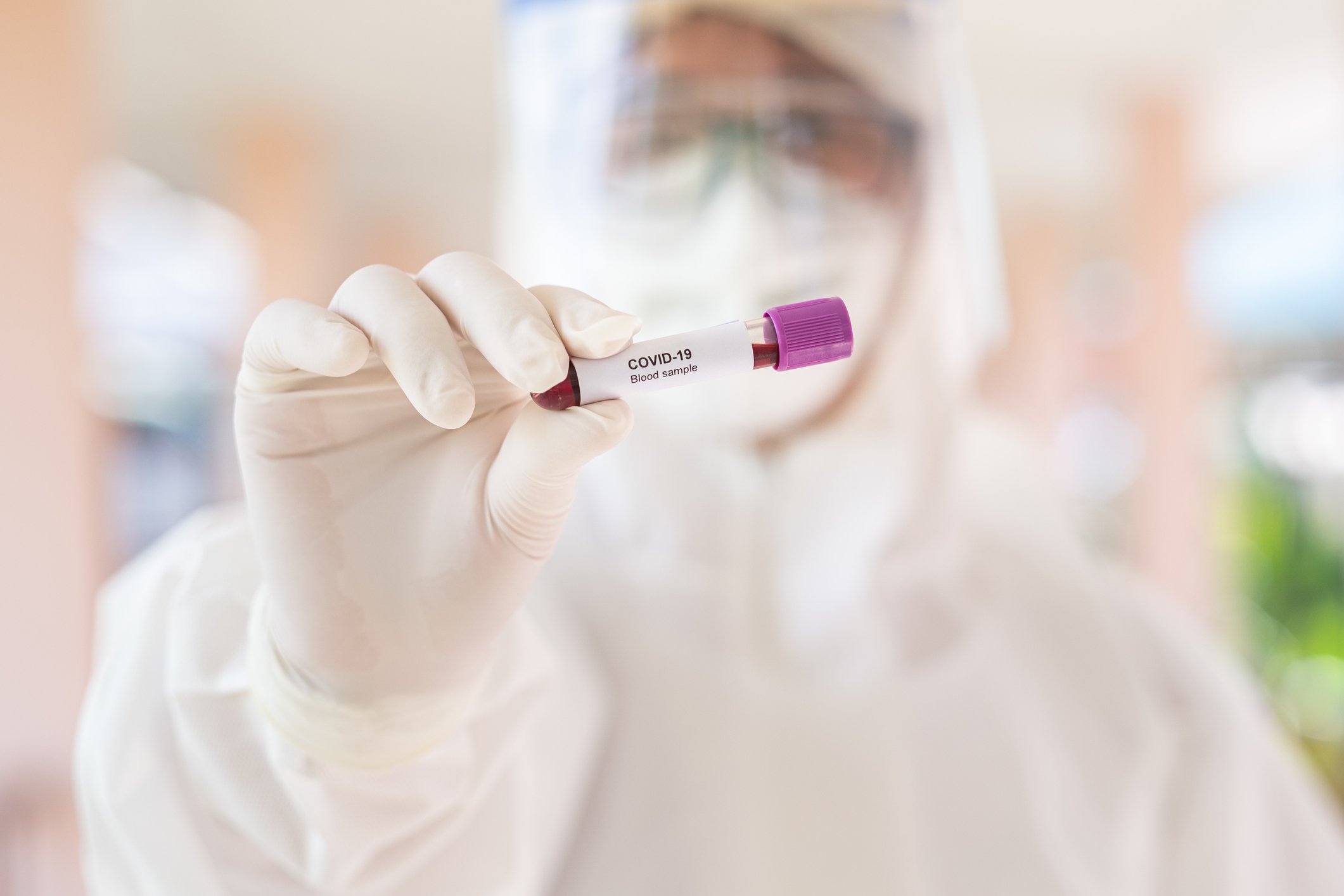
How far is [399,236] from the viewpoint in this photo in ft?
12.5

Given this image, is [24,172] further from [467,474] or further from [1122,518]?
[1122,518]

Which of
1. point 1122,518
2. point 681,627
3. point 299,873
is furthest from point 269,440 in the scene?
point 1122,518

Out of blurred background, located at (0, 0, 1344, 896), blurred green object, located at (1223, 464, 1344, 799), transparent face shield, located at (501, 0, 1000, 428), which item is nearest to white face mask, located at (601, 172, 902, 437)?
transparent face shield, located at (501, 0, 1000, 428)

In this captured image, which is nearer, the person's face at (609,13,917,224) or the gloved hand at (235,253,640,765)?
the gloved hand at (235,253,640,765)

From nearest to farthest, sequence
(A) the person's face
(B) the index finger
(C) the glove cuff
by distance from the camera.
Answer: (B) the index finger → (C) the glove cuff → (A) the person's face

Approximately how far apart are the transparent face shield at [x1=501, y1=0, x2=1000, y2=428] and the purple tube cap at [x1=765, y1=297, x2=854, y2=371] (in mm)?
400

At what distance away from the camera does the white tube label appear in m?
0.48

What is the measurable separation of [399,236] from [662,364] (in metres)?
3.59

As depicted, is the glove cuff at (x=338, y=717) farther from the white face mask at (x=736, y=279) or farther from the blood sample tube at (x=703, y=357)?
the white face mask at (x=736, y=279)

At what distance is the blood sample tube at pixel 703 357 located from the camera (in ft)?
1.58

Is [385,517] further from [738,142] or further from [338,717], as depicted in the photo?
[738,142]

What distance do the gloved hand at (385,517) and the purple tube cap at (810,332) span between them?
0.25 feet

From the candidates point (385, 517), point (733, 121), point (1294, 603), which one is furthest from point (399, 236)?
point (1294, 603)

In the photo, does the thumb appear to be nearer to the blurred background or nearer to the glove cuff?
the glove cuff
